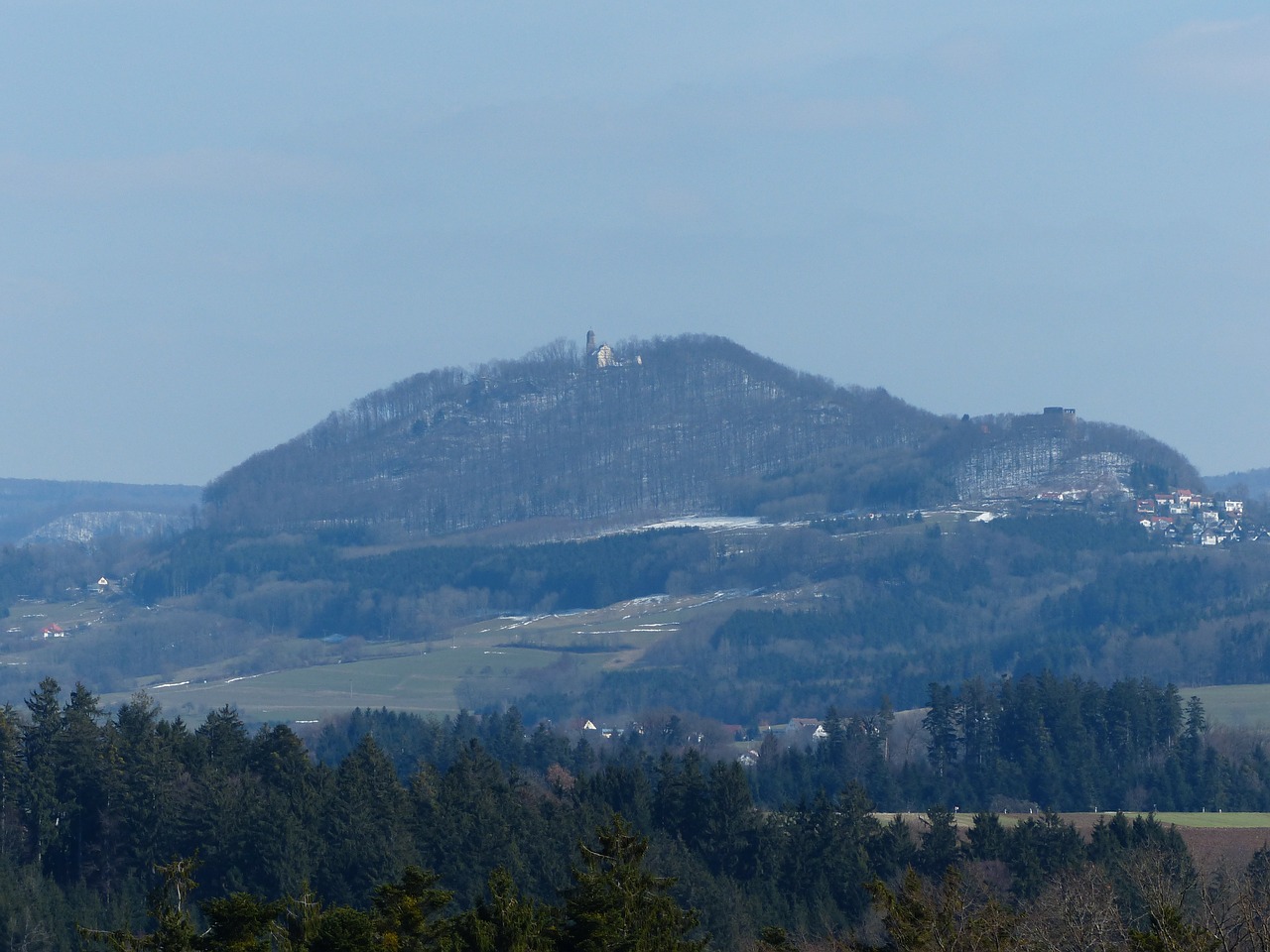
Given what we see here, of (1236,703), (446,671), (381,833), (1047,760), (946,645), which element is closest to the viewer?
(381,833)

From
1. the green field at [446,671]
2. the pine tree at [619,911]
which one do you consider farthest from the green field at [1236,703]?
the pine tree at [619,911]

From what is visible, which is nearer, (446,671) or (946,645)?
(446,671)

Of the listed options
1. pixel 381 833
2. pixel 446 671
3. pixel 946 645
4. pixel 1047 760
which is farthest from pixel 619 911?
pixel 946 645

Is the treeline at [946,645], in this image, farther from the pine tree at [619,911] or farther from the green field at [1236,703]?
the pine tree at [619,911]

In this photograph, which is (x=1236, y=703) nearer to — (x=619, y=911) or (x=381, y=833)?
(x=381, y=833)

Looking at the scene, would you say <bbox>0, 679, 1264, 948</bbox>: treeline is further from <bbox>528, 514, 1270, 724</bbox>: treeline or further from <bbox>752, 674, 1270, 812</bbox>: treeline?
<bbox>528, 514, 1270, 724</bbox>: treeline

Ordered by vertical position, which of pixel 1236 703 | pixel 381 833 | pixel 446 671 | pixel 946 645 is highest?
pixel 381 833

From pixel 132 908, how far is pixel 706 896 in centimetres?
1537

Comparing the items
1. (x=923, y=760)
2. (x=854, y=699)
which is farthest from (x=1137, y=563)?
(x=923, y=760)

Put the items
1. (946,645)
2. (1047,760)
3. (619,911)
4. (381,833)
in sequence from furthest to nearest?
1. (946,645)
2. (1047,760)
3. (381,833)
4. (619,911)

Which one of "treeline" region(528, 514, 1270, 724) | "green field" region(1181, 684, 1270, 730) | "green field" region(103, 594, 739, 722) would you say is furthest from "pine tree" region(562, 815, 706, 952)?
"treeline" region(528, 514, 1270, 724)

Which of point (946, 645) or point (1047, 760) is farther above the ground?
point (946, 645)

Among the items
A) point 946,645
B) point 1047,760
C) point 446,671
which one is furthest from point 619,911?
point 946,645

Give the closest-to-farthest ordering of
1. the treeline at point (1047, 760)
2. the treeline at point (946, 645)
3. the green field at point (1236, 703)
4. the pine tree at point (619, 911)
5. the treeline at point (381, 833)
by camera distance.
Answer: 1. the pine tree at point (619, 911)
2. the treeline at point (381, 833)
3. the treeline at point (1047, 760)
4. the green field at point (1236, 703)
5. the treeline at point (946, 645)
